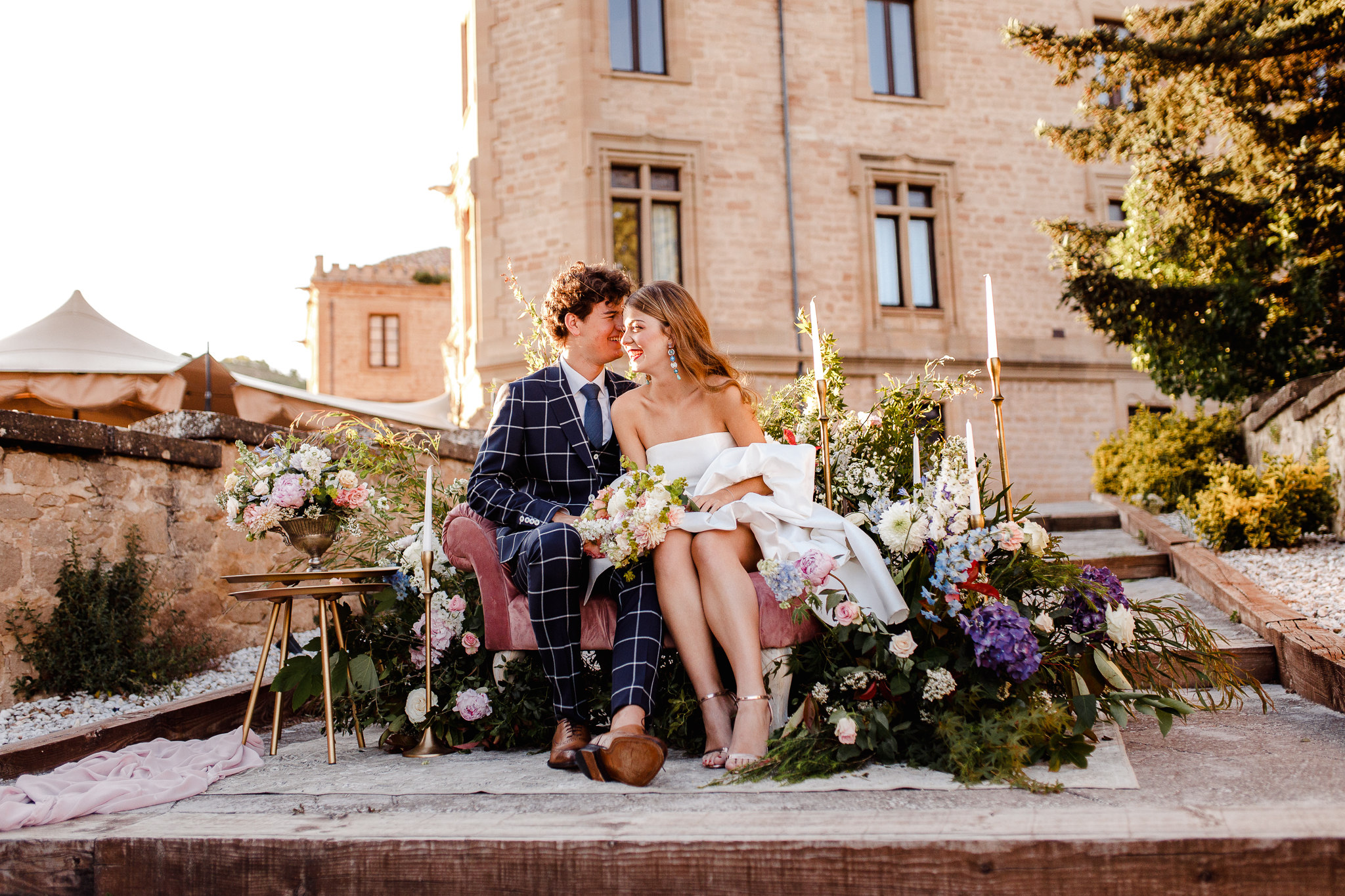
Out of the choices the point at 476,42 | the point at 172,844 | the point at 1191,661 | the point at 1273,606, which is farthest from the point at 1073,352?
the point at 172,844

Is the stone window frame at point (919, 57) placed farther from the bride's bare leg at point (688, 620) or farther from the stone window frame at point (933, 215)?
the bride's bare leg at point (688, 620)

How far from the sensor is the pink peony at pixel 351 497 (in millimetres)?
3652

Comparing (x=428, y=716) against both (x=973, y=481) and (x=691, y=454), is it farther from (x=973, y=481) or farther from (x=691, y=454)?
(x=973, y=481)

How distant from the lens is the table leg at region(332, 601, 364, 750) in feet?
12.0

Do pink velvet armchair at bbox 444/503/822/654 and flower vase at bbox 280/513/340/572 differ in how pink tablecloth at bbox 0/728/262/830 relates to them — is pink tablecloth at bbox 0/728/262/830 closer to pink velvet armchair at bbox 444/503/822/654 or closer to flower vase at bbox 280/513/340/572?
flower vase at bbox 280/513/340/572

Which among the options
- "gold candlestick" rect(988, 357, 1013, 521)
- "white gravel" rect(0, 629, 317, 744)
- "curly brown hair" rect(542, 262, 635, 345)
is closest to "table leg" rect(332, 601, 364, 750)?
"white gravel" rect(0, 629, 317, 744)

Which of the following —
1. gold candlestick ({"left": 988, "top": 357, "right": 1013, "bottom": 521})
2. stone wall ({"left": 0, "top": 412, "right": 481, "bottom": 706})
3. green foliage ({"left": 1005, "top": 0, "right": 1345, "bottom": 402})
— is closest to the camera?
gold candlestick ({"left": 988, "top": 357, "right": 1013, "bottom": 521})

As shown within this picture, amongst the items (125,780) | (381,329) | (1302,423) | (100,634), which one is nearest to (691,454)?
(125,780)

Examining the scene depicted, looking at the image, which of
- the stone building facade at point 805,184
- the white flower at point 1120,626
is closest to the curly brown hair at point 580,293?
the white flower at point 1120,626

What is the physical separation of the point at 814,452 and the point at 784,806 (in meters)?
1.50

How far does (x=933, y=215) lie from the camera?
47.7 feet

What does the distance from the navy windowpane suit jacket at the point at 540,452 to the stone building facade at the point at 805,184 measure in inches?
350

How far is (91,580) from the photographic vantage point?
444cm

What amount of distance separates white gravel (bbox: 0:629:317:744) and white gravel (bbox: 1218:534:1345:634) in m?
4.89
